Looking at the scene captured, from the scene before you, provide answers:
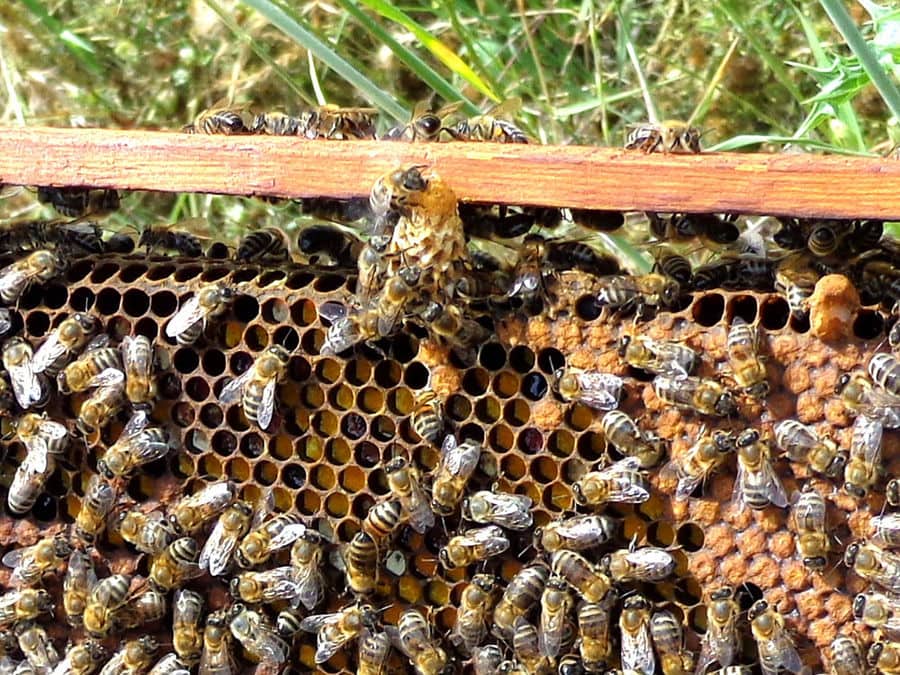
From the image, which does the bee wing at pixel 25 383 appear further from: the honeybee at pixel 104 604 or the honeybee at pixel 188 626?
the honeybee at pixel 188 626

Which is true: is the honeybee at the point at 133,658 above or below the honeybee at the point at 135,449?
below

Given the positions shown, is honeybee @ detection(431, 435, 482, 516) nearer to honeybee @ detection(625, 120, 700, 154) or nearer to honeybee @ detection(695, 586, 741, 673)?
honeybee @ detection(695, 586, 741, 673)

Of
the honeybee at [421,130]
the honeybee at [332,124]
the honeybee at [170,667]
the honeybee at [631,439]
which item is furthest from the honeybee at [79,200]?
the honeybee at [631,439]

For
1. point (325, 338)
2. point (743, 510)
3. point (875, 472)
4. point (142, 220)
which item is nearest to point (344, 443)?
point (325, 338)

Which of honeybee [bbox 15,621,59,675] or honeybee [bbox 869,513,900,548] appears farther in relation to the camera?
honeybee [bbox 15,621,59,675]

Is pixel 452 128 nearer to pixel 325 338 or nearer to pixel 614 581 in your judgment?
pixel 325 338

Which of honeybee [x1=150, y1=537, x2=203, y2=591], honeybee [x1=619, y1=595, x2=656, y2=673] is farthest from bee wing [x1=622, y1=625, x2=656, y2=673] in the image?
honeybee [x1=150, y1=537, x2=203, y2=591]

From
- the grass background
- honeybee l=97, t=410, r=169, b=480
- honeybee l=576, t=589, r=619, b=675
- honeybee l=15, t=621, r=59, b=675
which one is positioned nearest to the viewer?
honeybee l=576, t=589, r=619, b=675
